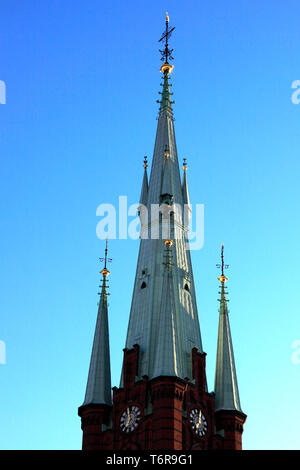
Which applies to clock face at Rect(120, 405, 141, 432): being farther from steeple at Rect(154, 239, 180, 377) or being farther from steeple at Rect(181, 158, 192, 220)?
steeple at Rect(181, 158, 192, 220)

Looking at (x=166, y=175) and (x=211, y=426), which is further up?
(x=166, y=175)

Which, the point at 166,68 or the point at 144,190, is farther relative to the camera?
the point at 166,68

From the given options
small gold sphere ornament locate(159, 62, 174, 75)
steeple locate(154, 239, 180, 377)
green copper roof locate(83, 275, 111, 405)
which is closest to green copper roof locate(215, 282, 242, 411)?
steeple locate(154, 239, 180, 377)

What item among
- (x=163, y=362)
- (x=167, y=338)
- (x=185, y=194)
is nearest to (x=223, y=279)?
(x=185, y=194)

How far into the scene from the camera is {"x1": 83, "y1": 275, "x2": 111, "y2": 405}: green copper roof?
73.5m

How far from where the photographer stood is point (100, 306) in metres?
79.4

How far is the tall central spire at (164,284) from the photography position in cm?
7056

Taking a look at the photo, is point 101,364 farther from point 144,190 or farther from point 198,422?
point 144,190

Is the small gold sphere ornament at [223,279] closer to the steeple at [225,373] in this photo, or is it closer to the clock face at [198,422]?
the steeple at [225,373]

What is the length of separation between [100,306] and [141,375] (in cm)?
992

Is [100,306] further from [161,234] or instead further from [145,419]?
[145,419]

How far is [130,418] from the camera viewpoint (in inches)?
2749

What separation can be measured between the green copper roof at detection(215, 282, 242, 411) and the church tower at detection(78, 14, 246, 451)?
0.27ft
